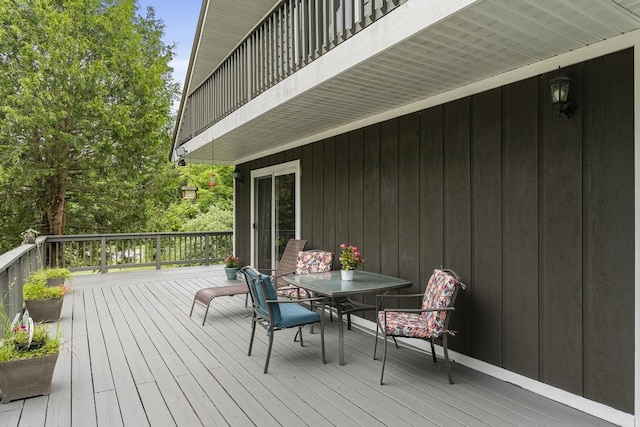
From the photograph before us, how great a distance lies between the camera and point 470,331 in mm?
3418

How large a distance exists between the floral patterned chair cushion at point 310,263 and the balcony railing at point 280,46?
223cm

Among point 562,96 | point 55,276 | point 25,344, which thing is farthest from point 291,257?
point 562,96

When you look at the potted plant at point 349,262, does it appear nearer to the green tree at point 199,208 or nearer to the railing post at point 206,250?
the railing post at point 206,250

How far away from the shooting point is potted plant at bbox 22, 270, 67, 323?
465 centimetres

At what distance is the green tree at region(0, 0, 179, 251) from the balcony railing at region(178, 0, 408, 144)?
18.8ft

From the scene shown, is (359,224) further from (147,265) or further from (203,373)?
(147,265)

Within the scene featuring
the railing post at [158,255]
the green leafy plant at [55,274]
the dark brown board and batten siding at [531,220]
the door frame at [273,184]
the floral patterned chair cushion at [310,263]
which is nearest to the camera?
the dark brown board and batten siding at [531,220]

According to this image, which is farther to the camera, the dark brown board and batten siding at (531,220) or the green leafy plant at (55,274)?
the green leafy plant at (55,274)

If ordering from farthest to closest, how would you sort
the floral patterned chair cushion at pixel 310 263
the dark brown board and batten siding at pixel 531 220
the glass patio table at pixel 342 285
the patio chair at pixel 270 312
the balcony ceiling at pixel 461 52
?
1. the floral patterned chair cushion at pixel 310 263
2. the glass patio table at pixel 342 285
3. the patio chair at pixel 270 312
4. the dark brown board and batten siding at pixel 531 220
5. the balcony ceiling at pixel 461 52

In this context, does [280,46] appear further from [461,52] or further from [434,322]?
[434,322]

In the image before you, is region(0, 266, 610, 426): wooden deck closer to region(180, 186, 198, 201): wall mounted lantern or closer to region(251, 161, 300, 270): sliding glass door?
region(251, 161, 300, 270): sliding glass door

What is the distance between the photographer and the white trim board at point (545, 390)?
8.08ft

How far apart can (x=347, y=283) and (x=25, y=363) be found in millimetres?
2642

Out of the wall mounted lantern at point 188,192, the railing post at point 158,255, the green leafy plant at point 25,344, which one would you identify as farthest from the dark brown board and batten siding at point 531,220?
the railing post at point 158,255
